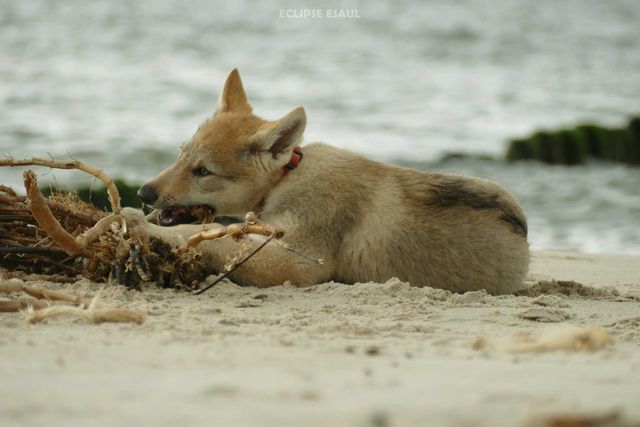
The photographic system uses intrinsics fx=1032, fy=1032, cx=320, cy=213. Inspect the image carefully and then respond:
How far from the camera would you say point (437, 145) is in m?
16.7

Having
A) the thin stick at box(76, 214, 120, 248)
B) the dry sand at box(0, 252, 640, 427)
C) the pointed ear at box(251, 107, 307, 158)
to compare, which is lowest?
the dry sand at box(0, 252, 640, 427)

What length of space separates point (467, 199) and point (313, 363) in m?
2.89

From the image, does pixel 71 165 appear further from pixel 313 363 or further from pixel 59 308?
pixel 313 363

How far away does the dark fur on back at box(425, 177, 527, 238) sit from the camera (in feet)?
20.5

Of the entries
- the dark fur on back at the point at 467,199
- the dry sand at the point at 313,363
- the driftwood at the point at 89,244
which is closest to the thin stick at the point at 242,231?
the driftwood at the point at 89,244

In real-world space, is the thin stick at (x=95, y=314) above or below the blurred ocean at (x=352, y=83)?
below

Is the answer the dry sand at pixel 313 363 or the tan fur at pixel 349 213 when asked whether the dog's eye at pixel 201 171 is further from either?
the dry sand at pixel 313 363

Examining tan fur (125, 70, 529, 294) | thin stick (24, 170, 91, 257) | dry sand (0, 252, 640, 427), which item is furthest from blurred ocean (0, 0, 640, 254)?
dry sand (0, 252, 640, 427)

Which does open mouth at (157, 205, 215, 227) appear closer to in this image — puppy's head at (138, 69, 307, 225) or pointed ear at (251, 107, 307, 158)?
puppy's head at (138, 69, 307, 225)

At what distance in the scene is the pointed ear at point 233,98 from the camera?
696 centimetres

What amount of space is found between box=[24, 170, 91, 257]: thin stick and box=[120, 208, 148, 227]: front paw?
13.7 inches

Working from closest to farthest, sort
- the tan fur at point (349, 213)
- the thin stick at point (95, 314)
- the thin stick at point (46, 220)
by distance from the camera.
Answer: the thin stick at point (95, 314), the thin stick at point (46, 220), the tan fur at point (349, 213)

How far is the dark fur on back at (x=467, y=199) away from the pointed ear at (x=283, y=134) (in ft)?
2.90

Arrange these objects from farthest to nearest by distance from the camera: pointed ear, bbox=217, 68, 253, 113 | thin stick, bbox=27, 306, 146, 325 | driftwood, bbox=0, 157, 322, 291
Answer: pointed ear, bbox=217, 68, 253, 113
driftwood, bbox=0, 157, 322, 291
thin stick, bbox=27, 306, 146, 325
